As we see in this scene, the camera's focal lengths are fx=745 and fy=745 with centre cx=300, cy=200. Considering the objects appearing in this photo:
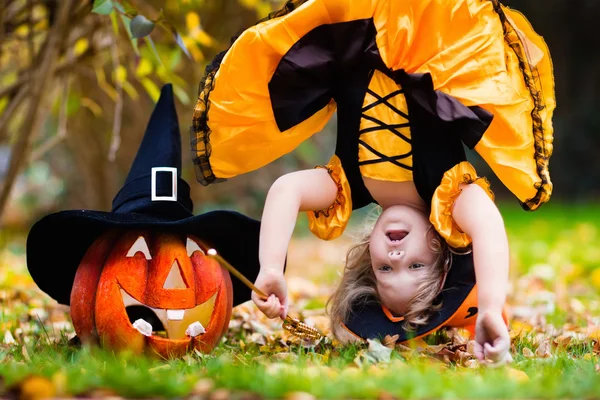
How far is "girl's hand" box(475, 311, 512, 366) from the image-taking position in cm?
201

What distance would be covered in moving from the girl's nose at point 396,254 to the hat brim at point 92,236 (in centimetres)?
46

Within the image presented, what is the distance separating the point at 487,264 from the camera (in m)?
2.14

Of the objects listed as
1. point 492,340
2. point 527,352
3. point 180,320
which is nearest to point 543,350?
point 527,352

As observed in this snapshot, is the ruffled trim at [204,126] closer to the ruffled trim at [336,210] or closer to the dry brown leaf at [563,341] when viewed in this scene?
the ruffled trim at [336,210]

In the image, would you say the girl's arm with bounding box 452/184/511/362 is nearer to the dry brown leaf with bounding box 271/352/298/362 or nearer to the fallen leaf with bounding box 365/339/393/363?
the fallen leaf with bounding box 365/339/393/363

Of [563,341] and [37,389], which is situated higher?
[37,389]

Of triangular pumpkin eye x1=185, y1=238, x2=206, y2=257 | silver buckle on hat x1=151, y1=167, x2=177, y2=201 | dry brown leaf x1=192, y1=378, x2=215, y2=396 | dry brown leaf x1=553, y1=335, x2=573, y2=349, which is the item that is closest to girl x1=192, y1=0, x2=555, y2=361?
silver buckle on hat x1=151, y1=167, x2=177, y2=201

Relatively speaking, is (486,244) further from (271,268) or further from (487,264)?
(271,268)

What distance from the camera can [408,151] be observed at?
2.36 metres

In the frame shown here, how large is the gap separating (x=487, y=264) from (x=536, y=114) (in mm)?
526

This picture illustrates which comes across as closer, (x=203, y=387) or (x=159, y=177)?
(x=203, y=387)

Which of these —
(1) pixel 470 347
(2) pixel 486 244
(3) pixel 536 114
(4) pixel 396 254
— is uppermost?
(3) pixel 536 114

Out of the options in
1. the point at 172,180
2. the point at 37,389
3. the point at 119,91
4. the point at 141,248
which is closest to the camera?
the point at 37,389

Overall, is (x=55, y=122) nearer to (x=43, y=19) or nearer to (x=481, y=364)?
(x=43, y=19)
